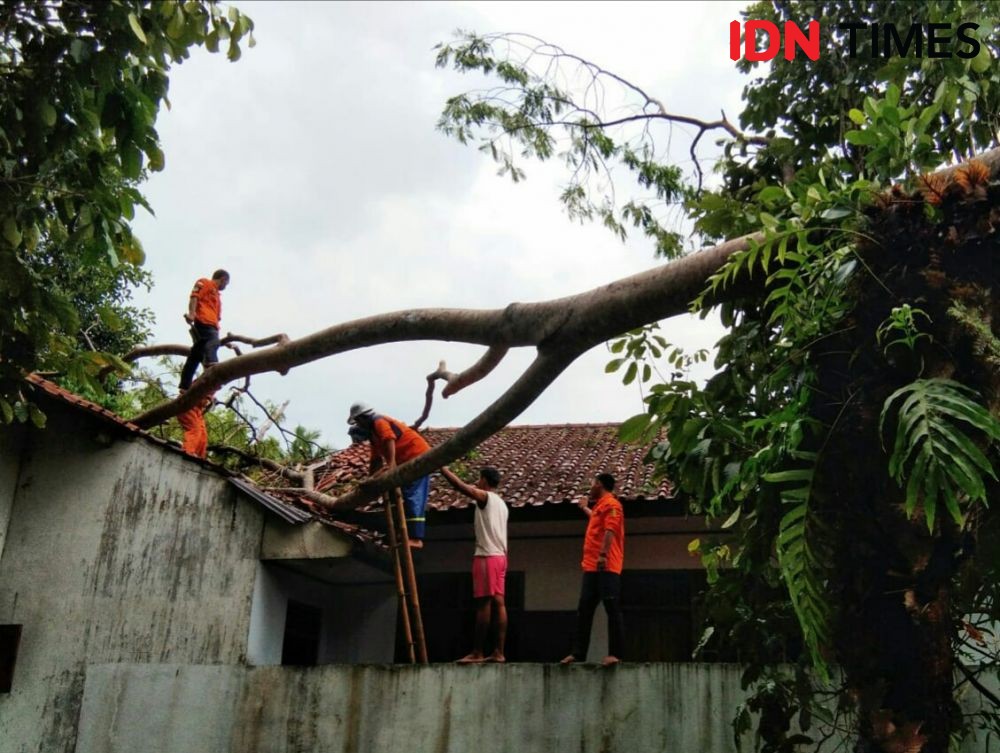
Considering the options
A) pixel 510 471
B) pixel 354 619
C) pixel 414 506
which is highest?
pixel 510 471

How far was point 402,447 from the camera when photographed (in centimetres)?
816

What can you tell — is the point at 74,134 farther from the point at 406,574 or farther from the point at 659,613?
the point at 659,613

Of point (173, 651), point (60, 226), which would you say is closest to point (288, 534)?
point (173, 651)

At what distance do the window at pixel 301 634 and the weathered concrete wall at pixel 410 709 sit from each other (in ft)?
5.09

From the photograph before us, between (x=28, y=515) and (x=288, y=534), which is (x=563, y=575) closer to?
(x=288, y=534)

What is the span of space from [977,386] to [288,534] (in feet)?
18.3

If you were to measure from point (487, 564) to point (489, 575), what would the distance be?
0.08 metres

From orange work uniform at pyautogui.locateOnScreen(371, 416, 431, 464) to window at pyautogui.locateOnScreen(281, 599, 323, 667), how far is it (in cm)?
178

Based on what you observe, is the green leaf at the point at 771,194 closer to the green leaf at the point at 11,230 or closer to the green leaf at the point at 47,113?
the green leaf at the point at 47,113

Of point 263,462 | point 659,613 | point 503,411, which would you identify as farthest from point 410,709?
A: point 263,462

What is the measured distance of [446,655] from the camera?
31.4 ft

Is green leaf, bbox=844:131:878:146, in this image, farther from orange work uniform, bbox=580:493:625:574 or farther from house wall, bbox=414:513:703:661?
house wall, bbox=414:513:703:661

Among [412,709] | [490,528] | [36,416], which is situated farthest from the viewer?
[490,528]

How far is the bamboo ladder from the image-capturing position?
24.3ft
